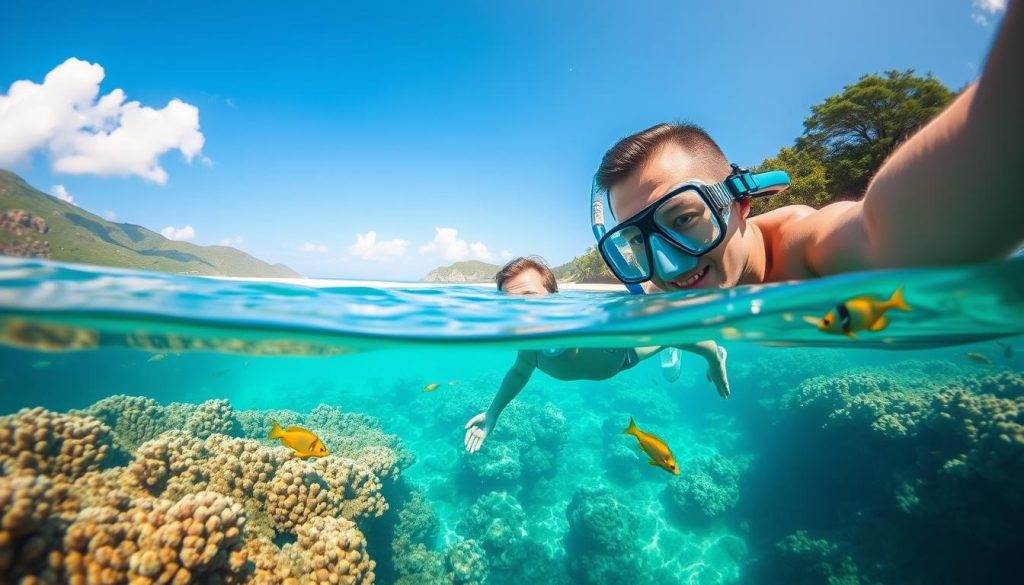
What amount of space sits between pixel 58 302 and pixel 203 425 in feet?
28.4

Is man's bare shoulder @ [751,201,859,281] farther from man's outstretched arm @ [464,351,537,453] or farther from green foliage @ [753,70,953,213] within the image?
green foliage @ [753,70,953,213]

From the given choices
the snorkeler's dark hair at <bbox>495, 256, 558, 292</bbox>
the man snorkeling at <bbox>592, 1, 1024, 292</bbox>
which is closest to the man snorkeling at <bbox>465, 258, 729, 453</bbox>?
the snorkeler's dark hair at <bbox>495, 256, 558, 292</bbox>

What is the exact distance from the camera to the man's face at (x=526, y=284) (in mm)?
6742

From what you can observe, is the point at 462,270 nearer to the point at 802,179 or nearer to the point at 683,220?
the point at 802,179

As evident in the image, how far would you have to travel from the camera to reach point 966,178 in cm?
131

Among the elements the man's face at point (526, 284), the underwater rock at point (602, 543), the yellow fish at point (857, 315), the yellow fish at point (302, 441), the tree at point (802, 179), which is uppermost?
the tree at point (802, 179)

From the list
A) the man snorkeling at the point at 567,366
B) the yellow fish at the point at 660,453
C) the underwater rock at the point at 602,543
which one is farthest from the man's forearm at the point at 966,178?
the underwater rock at the point at 602,543

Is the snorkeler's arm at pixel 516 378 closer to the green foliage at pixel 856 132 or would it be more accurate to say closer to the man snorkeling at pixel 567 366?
the man snorkeling at pixel 567 366

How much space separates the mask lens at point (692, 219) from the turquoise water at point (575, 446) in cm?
90

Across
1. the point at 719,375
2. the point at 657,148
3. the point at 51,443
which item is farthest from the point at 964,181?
the point at 51,443

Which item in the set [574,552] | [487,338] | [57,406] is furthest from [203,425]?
[57,406]

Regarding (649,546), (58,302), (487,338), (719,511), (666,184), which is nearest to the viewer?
(666,184)

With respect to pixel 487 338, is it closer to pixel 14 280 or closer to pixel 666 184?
pixel 666 184

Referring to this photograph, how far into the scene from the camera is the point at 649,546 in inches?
437
